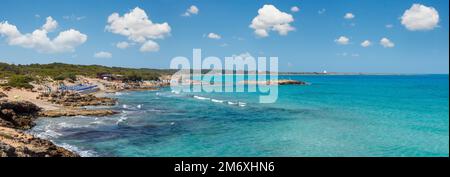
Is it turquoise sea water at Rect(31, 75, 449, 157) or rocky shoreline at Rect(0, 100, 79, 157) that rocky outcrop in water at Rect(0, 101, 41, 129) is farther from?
turquoise sea water at Rect(31, 75, 449, 157)

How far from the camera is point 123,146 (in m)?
25.3

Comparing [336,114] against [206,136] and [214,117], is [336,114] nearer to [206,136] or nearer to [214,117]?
[214,117]

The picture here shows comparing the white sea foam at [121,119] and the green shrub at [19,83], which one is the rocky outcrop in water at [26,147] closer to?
the white sea foam at [121,119]

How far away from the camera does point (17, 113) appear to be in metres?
36.7

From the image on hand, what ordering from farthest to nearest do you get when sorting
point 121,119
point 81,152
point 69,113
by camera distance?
point 69,113, point 121,119, point 81,152

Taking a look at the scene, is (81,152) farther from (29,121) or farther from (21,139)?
(29,121)

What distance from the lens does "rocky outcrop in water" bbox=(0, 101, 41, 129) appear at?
30.7 m

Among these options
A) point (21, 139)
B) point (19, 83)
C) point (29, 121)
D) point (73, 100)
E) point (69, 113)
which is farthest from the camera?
point (19, 83)

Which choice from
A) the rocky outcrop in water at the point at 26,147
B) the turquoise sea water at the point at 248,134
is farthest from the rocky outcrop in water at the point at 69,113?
the rocky outcrop in water at the point at 26,147

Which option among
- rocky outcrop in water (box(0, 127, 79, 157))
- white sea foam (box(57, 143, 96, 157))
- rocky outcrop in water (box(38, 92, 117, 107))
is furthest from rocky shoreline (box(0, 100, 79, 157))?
rocky outcrop in water (box(38, 92, 117, 107))

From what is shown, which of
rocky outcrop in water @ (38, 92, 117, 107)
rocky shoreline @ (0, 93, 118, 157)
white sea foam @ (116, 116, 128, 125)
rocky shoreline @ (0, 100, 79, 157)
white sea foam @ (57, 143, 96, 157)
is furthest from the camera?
rocky outcrop in water @ (38, 92, 117, 107)

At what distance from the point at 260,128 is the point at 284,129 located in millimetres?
2109

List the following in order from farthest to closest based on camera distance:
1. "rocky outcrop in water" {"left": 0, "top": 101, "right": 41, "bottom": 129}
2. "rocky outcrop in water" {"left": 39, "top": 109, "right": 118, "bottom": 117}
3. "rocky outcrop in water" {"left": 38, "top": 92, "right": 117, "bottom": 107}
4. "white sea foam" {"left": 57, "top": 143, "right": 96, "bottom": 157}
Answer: "rocky outcrop in water" {"left": 38, "top": 92, "right": 117, "bottom": 107}, "rocky outcrop in water" {"left": 39, "top": 109, "right": 118, "bottom": 117}, "rocky outcrop in water" {"left": 0, "top": 101, "right": 41, "bottom": 129}, "white sea foam" {"left": 57, "top": 143, "right": 96, "bottom": 157}

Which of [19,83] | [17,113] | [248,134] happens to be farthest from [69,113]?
[19,83]
